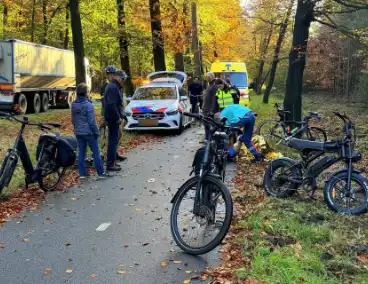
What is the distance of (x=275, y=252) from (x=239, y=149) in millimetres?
5644

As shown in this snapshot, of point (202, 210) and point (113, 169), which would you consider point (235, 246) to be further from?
point (113, 169)

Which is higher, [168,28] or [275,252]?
[168,28]

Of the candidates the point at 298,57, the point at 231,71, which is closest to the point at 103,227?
the point at 298,57

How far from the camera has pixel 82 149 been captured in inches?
343

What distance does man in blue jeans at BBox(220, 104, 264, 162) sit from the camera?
9.46 meters

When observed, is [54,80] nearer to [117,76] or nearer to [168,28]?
[168,28]

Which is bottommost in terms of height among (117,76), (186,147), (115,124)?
(186,147)

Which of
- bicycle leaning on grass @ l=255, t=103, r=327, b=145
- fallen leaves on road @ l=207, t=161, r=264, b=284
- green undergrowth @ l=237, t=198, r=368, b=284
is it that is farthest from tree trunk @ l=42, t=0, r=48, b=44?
green undergrowth @ l=237, t=198, r=368, b=284

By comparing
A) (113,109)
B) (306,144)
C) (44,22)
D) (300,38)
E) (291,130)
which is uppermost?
(44,22)

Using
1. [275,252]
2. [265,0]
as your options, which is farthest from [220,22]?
A: [275,252]

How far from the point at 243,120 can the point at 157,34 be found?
14.4 metres

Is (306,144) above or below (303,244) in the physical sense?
above

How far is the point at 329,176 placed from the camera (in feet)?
20.5

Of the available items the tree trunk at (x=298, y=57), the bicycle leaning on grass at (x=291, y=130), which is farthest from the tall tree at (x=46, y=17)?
the bicycle leaning on grass at (x=291, y=130)
